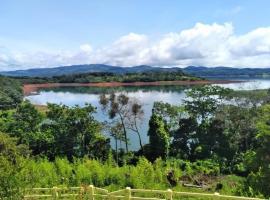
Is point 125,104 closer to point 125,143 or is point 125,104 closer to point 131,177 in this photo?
point 125,143

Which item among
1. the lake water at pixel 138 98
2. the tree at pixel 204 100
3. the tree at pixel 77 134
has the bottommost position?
the lake water at pixel 138 98

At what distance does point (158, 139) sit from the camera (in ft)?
123

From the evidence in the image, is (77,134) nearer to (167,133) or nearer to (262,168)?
(167,133)

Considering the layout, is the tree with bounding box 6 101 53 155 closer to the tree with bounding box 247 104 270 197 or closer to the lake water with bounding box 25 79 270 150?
the lake water with bounding box 25 79 270 150

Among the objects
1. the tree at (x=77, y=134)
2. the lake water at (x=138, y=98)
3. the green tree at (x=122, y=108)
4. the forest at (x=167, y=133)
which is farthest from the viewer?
the lake water at (x=138, y=98)

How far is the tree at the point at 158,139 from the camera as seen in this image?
3728 cm

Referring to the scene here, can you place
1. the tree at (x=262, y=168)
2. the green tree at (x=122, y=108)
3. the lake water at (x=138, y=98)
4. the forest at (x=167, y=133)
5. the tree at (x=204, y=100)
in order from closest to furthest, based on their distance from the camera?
the tree at (x=262, y=168) < the forest at (x=167, y=133) < the tree at (x=204, y=100) < the green tree at (x=122, y=108) < the lake water at (x=138, y=98)

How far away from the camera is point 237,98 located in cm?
4125

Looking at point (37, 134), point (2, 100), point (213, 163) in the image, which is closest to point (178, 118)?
point (213, 163)

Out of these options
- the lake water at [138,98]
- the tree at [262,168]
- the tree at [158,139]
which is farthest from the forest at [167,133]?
the tree at [262,168]

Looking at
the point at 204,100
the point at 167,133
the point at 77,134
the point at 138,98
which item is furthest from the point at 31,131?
the point at 138,98

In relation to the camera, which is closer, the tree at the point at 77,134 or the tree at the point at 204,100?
the tree at the point at 77,134

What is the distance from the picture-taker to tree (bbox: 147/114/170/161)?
3728 cm

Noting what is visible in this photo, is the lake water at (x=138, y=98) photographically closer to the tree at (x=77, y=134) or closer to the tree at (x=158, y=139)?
the tree at (x=158, y=139)
